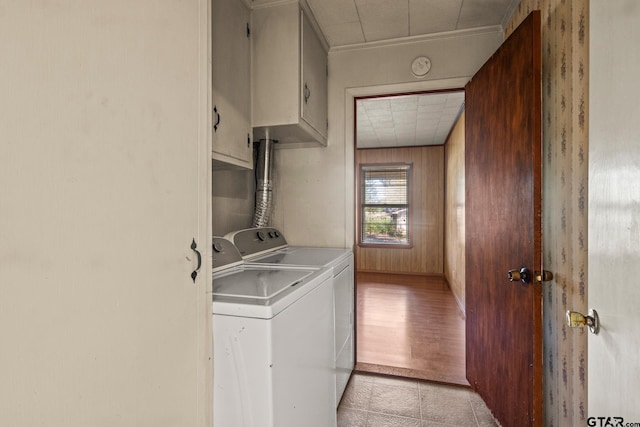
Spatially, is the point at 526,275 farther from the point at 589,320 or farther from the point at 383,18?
the point at 383,18

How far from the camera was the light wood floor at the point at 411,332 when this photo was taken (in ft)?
7.89

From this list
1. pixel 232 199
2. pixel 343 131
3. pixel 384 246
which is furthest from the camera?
pixel 384 246

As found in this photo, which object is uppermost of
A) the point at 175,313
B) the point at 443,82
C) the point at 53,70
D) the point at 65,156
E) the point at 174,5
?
the point at 443,82

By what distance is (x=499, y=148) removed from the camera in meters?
1.69

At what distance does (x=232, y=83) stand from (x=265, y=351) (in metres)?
1.33

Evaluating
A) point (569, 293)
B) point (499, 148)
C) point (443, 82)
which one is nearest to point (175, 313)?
point (569, 293)

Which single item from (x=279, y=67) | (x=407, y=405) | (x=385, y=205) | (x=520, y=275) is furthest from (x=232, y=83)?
(x=385, y=205)

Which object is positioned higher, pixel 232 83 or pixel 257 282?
pixel 232 83

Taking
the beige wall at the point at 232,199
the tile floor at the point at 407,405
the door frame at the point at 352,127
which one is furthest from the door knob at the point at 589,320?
the beige wall at the point at 232,199

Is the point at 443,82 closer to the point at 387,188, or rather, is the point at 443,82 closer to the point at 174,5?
the point at 174,5

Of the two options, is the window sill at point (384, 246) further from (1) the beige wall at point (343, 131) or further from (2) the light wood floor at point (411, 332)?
(1) the beige wall at point (343, 131)

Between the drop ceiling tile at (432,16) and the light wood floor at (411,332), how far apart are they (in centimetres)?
248

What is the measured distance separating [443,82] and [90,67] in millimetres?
2198

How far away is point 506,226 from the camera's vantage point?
161 centimetres
